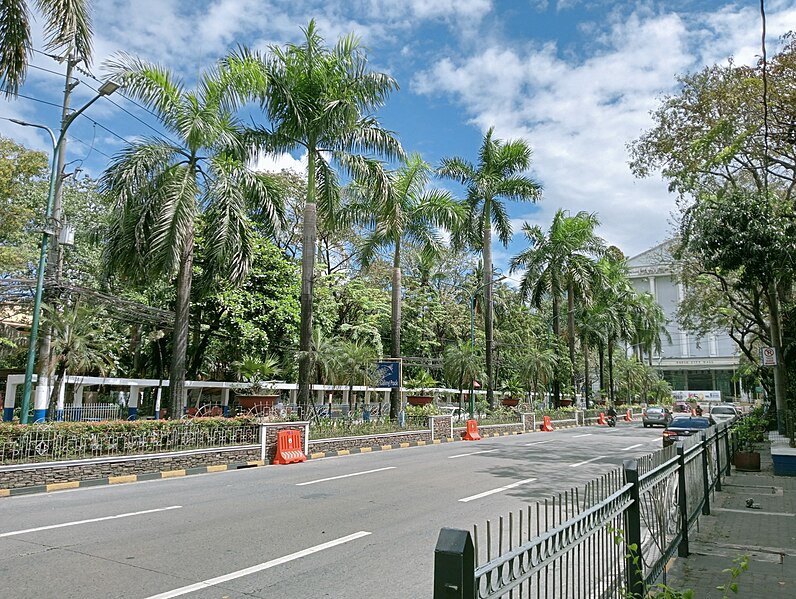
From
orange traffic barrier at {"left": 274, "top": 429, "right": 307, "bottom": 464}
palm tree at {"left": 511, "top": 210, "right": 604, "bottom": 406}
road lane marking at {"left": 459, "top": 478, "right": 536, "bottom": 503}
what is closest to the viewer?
road lane marking at {"left": 459, "top": 478, "right": 536, "bottom": 503}

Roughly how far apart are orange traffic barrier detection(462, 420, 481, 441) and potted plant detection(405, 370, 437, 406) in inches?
149

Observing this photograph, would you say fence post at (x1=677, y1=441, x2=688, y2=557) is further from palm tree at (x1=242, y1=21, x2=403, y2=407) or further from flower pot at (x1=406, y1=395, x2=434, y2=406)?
flower pot at (x1=406, y1=395, x2=434, y2=406)

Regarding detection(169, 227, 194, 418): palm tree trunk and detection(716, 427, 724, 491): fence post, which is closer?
detection(716, 427, 724, 491): fence post

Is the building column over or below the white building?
below

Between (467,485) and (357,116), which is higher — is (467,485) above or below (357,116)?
below

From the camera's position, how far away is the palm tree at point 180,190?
1677 centimetres

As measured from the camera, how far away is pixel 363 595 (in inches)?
221

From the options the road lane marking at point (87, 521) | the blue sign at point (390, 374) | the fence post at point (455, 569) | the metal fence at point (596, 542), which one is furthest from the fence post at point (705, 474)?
the blue sign at point (390, 374)

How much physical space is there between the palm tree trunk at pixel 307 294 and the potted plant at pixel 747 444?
41.3 ft

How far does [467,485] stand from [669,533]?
657 cm

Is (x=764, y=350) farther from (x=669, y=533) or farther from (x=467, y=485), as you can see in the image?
(x=669, y=533)

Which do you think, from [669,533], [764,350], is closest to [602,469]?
[764,350]

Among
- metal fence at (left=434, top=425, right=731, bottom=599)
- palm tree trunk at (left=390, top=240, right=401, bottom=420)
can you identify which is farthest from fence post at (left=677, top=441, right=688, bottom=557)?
palm tree trunk at (left=390, top=240, right=401, bottom=420)

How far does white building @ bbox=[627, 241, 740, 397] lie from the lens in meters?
92.6
